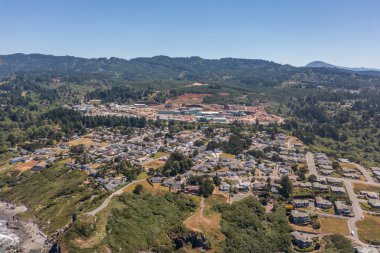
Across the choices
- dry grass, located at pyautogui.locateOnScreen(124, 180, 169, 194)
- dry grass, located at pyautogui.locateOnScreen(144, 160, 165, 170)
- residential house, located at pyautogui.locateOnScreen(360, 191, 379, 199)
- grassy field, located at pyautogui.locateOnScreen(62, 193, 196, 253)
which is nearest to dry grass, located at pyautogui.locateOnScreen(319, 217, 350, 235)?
residential house, located at pyautogui.locateOnScreen(360, 191, 379, 199)

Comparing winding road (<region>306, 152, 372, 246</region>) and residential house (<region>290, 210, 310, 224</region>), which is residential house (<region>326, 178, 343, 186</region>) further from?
residential house (<region>290, 210, 310, 224</region>)

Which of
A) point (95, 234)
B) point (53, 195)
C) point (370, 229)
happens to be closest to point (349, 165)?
point (370, 229)

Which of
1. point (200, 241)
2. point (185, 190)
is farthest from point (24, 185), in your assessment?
point (200, 241)

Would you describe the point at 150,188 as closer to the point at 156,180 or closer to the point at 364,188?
the point at 156,180

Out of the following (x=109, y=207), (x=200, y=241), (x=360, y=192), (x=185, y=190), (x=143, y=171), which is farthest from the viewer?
(x=143, y=171)

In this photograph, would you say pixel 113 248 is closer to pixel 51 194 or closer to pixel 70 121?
pixel 51 194

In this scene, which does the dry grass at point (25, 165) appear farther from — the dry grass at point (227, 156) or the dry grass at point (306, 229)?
the dry grass at point (306, 229)
